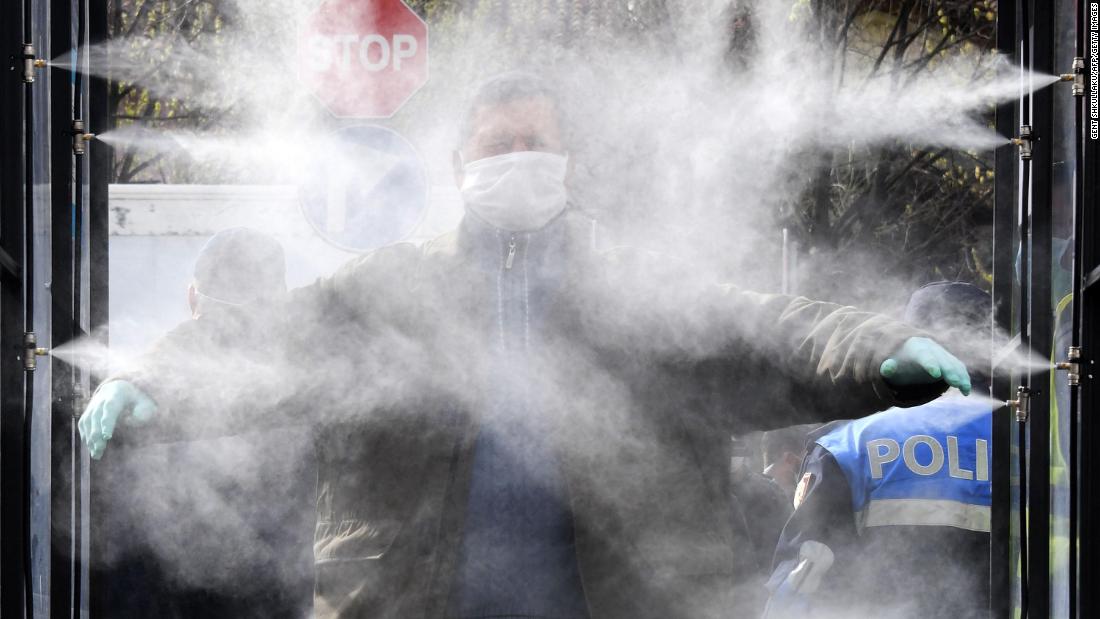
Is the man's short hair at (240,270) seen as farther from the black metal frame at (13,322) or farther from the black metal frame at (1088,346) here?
the black metal frame at (1088,346)

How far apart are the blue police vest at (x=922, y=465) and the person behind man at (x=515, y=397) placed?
465mm

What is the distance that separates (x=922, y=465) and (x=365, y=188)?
5.02ft

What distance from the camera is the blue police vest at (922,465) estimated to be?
104 inches

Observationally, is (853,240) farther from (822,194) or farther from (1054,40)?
(1054,40)

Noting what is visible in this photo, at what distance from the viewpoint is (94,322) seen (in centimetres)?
234

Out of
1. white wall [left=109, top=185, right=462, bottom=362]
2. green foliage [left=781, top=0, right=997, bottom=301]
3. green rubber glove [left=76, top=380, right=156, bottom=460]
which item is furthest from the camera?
white wall [left=109, top=185, right=462, bottom=362]

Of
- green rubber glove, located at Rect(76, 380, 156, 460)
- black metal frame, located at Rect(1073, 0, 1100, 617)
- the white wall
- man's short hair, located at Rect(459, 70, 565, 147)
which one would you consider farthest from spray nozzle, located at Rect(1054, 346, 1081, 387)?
the white wall

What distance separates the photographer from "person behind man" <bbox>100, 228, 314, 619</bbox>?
271 centimetres

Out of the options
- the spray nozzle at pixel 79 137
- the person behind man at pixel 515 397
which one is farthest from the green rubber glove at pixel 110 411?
the spray nozzle at pixel 79 137

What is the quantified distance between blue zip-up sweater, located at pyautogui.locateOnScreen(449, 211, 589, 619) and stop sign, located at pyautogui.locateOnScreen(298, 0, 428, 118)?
0.77 meters

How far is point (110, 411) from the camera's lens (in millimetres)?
2059

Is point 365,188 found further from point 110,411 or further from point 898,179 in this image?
point 898,179

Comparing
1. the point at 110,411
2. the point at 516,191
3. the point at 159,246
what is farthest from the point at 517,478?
the point at 159,246

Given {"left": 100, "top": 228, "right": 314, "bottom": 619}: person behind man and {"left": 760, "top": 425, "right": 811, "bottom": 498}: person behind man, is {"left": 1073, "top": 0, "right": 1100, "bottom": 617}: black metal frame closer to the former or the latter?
{"left": 760, "top": 425, "right": 811, "bottom": 498}: person behind man
